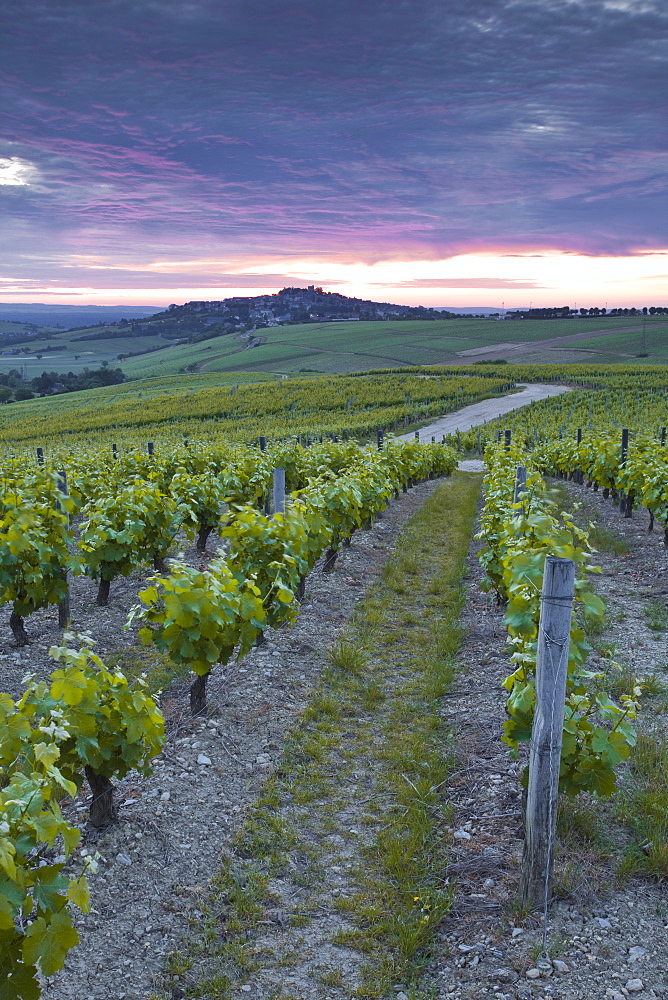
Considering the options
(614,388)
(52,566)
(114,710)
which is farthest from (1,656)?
(614,388)

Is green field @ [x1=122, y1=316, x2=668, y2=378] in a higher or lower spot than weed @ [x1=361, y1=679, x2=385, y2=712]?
higher

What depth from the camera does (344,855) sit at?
4477mm

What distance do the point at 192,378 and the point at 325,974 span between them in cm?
8282

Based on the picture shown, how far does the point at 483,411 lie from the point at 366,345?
55971 millimetres

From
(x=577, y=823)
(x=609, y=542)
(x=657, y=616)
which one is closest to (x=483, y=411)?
(x=609, y=542)

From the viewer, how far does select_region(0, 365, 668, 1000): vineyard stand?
354cm

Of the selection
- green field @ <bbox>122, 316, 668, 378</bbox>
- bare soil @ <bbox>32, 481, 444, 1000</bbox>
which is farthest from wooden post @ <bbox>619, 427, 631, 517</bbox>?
green field @ <bbox>122, 316, 668, 378</bbox>

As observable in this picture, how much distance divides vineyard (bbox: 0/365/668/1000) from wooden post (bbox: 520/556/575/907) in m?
0.20

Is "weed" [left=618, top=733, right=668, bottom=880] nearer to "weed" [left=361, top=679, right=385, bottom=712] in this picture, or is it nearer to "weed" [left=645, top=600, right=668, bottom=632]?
"weed" [left=361, top=679, right=385, bottom=712]

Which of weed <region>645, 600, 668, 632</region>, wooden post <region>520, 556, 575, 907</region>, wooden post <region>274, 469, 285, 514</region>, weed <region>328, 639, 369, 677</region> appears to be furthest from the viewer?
wooden post <region>274, 469, 285, 514</region>

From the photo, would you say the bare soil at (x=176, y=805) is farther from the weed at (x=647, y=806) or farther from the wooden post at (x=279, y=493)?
the weed at (x=647, y=806)

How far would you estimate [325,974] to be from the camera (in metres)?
3.55

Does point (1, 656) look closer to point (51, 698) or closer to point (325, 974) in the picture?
point (51, 698)

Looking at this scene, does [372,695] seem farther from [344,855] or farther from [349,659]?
[344,855]
